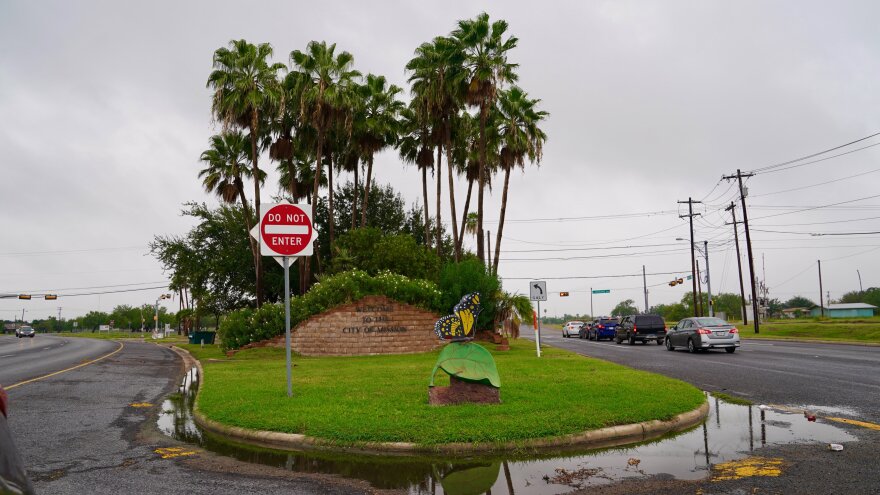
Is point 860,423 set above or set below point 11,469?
below

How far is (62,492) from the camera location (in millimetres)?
5234

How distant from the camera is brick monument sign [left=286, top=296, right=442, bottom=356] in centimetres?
2230

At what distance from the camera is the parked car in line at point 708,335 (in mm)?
22562

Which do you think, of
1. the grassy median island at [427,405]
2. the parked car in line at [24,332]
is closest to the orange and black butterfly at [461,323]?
the grassy median island at [427,405]

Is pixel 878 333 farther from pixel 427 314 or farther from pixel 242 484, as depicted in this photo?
pixel 242 484

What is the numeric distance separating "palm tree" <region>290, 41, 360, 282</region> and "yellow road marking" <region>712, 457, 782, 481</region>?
2427 cm

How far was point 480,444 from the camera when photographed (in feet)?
22.0

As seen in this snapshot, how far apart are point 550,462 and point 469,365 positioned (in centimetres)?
290

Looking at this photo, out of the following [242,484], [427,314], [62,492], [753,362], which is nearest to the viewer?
[62,492]

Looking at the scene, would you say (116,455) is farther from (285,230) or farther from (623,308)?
(623,308)

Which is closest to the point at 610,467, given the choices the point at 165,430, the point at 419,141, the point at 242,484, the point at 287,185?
the point at 242,484

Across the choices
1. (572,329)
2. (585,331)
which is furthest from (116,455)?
(572,329)

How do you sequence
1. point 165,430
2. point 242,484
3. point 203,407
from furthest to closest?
point 203,407, point 165,430, point 242,484

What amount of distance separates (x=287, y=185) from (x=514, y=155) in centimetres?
1510
